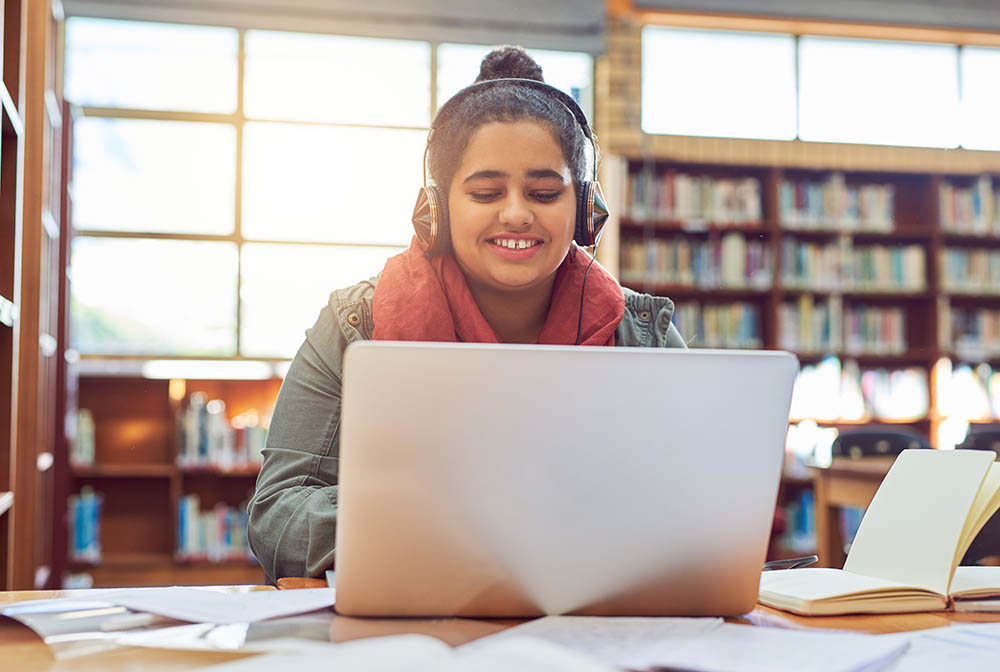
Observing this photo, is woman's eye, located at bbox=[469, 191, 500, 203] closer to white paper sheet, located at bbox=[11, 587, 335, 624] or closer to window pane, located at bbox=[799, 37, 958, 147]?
white paper sheet, located at bbox=[11, 587, 335, 624]

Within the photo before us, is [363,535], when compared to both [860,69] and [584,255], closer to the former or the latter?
[584,255]

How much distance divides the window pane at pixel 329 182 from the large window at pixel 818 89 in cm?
140

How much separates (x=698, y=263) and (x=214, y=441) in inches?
100

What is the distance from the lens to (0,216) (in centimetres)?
164

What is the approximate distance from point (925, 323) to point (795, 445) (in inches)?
40.0

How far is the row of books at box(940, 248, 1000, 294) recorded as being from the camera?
5016 millimetres

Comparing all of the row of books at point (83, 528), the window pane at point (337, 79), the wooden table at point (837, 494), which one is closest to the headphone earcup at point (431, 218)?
the wooden table at point (837, 494)

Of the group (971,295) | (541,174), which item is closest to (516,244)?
(541,174)

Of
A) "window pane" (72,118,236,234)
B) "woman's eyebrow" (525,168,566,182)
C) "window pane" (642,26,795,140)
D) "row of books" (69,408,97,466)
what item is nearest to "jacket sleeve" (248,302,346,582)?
"woman's eyebrow" (525,168,566,182)

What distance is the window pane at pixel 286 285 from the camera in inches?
187

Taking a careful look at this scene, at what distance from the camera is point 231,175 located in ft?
15.8

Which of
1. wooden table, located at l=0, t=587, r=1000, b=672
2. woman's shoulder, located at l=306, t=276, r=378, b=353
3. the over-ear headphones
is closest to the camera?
wooden table, located at l=0, t=587, r=1000, b=672

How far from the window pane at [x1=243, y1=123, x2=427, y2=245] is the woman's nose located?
350cm

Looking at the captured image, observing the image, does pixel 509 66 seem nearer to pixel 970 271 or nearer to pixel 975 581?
pixel 975 581
